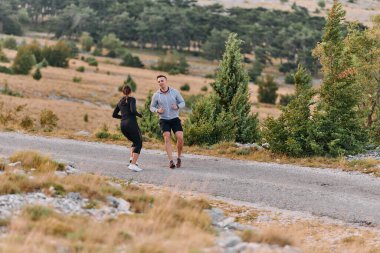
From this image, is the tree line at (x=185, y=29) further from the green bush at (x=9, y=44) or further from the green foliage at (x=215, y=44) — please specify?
the green bush at (x=9, y=44)

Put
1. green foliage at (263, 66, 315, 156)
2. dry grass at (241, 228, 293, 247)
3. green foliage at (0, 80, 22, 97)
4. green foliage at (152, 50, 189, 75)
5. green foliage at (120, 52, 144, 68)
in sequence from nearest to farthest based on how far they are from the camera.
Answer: dry grass at (241, 228, 293, 247), green foliage at (263, 66, 315, 156), green foliage at (0, 80, 22, 97), green foliage at (152, 50, 189, 75), green foliage at (120, 52, 144, 68)

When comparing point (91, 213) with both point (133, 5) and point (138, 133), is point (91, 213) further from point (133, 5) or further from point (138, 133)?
point (133, 5)

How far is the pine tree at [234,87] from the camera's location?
20.5m

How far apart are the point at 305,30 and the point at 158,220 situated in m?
117

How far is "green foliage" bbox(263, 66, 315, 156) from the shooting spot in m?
16.5

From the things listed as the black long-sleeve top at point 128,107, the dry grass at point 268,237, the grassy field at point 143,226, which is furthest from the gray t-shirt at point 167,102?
the dry grass at point 268,237

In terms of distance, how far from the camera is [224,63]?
20.7 meters

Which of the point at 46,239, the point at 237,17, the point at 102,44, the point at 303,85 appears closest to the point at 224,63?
the point at 303,85

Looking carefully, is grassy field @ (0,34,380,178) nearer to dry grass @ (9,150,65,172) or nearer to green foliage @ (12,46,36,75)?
green foliage @ (12,46,36,75)

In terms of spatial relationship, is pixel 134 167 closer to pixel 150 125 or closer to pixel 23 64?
pixel 150 125

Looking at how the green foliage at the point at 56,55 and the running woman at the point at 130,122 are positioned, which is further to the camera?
the green foliage at the point at 56,55

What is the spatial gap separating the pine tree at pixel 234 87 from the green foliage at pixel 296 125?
10.4ft

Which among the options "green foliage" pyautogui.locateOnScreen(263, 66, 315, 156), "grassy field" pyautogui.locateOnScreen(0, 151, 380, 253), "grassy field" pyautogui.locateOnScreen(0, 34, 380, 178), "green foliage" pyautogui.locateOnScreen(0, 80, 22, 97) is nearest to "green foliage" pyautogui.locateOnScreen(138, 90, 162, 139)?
"grassy field" pyautogui.locateOnScreen(0, 34, 380, 178)

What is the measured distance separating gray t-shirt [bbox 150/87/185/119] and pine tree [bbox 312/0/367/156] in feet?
17.7
